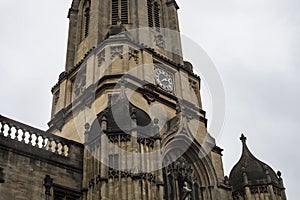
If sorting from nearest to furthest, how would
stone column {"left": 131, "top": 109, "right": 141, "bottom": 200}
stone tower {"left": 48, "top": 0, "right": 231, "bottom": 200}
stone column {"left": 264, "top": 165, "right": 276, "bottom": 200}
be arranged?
stone column {"left": 131, "top": 109, "right": 141, "bottom": 200}, stone tower {"left": 48, "top": 0, "right": 231, "bottom": 200}, stone column {"left": 264, "top": 165, "right": 276, "bottom": 200}

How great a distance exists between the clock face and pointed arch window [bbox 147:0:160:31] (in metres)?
3.87

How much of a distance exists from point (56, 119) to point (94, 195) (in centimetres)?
884

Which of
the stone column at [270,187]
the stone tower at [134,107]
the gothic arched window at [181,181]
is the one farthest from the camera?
the stone column at [270,187]

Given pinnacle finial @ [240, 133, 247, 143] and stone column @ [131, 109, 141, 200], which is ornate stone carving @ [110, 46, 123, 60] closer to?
stone column @ [131, 109, 141, 200]

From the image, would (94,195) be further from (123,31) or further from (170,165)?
(123,31)

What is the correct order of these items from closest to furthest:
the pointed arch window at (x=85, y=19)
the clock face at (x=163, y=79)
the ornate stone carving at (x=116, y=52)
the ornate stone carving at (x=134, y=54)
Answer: the ornate stone carving at (x=116, y=52)
the ornate stone carving at (x=134, y=54)
the clock face at (x=163, y=79)
the pointed arch window at (x=85, y=19)

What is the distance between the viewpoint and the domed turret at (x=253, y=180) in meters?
24.4

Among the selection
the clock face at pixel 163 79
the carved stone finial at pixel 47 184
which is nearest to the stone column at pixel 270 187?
the clock face at pixel 163 79

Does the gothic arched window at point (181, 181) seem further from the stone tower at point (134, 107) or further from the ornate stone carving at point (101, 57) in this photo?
the ornate stone carving at point (101, 57)

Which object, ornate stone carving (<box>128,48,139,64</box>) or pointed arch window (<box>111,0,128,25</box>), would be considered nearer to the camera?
ornate stone carving (<box>128,48,139,64</box>)

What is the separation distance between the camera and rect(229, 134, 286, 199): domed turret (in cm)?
2439

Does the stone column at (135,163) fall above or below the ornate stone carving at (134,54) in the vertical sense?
below

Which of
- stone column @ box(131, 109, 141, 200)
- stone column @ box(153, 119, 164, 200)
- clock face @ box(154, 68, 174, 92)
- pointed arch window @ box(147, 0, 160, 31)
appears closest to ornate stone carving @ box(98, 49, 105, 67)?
clock face @ box(154, 68, 174, 92)

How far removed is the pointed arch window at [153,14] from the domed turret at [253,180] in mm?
9374
